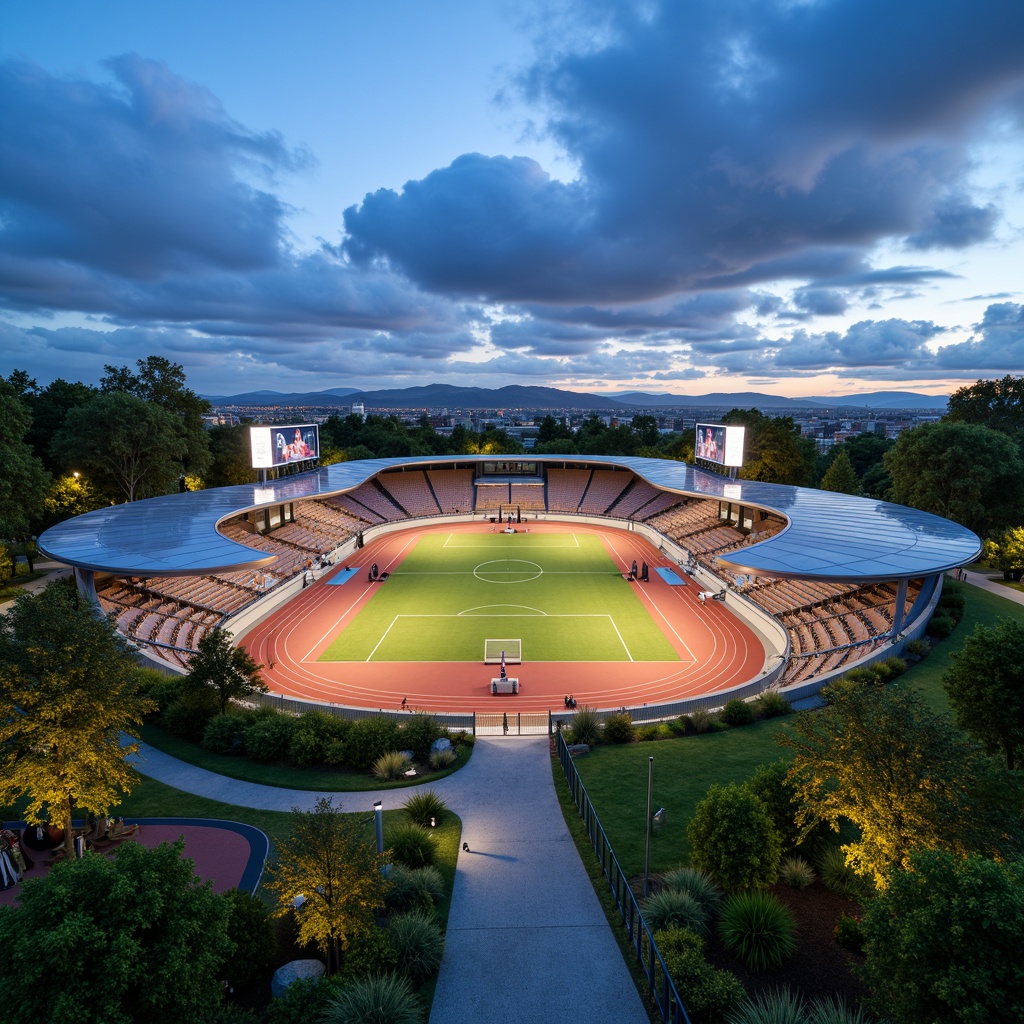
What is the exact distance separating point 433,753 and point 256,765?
5435mm

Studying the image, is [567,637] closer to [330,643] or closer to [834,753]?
[330,643]

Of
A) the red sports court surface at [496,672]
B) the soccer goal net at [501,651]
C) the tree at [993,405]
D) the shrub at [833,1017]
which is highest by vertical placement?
the tree at [993,405]

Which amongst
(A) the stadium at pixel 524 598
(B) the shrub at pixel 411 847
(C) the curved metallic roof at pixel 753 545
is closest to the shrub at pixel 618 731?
(A) the stadium at pixel 524 598

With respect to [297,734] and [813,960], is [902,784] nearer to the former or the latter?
[813,960]

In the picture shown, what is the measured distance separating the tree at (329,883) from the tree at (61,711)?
16.0 feet

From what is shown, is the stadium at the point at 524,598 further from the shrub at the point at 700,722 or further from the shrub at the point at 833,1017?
the shrub at the point at 833,1017

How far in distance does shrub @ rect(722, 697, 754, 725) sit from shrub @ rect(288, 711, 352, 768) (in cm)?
1263

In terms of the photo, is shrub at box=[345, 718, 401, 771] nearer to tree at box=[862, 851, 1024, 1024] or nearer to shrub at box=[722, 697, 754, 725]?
shrub at box=[722, 697, 754, 725]

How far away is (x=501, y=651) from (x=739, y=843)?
58.1 feet

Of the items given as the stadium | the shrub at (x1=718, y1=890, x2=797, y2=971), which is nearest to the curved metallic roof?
the stadium

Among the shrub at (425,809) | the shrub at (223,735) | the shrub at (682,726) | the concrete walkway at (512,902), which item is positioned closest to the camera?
the concrete walkway at (512,902)

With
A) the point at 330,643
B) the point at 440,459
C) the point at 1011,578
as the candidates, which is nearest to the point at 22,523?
the point at 330,643

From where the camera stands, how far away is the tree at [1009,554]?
3612 centimetres

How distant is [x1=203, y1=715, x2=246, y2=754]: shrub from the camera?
18.8m
